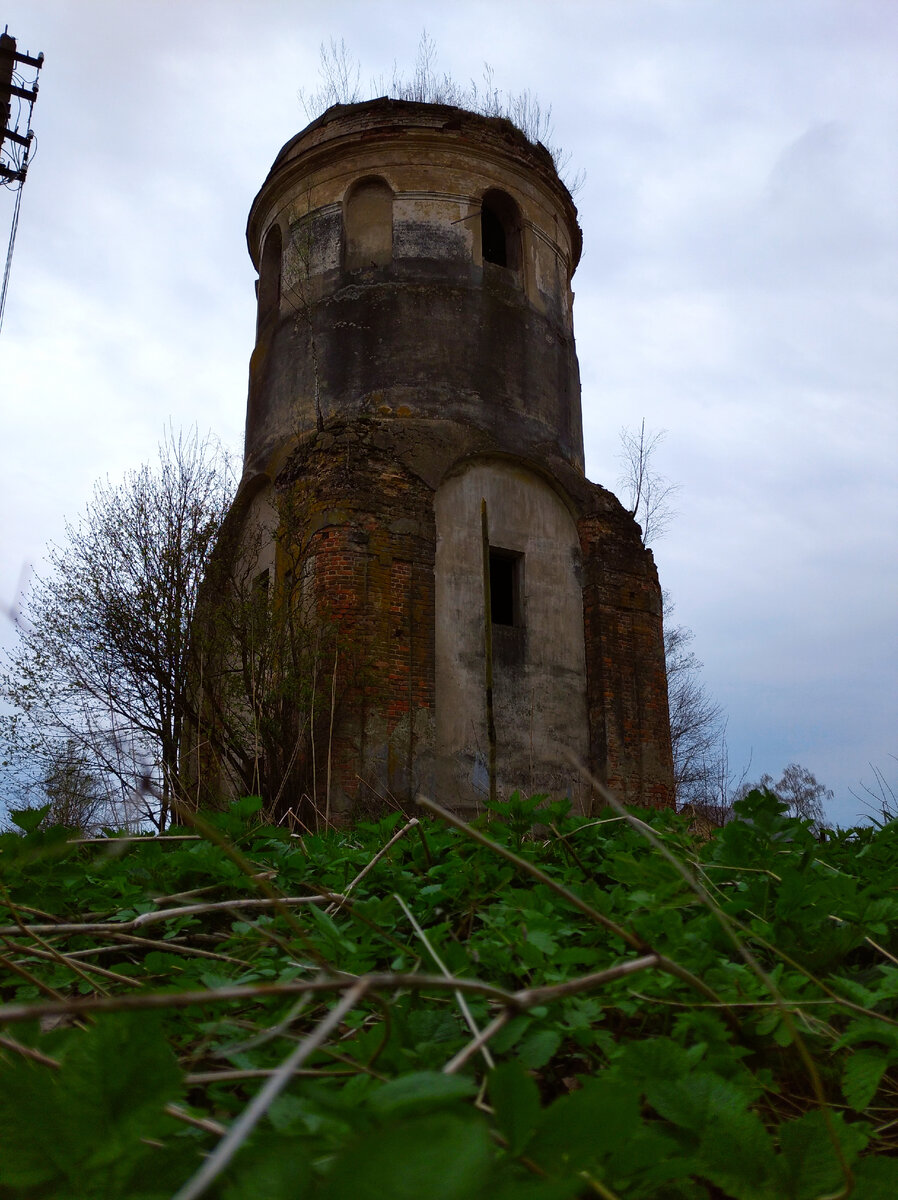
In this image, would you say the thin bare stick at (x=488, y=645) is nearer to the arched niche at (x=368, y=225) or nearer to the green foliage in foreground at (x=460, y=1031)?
the arched niche at (x=368, y=225)

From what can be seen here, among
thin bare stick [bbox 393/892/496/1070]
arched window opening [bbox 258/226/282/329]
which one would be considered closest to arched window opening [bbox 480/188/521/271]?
arched window opening [bbox 258/226/282/329]

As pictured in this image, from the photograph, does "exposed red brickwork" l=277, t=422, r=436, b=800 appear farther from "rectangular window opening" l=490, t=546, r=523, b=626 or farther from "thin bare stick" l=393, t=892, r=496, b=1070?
"thin bare stick" l=393, t=892, r=496, b=1070

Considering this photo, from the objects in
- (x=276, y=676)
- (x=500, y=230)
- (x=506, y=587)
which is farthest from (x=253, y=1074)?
(x=500, y=230)

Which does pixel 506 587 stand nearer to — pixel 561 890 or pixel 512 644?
pixel 512 644

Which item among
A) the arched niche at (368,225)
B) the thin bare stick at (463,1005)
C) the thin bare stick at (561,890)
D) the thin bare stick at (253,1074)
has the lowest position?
the thin bare stick at (253,1074)

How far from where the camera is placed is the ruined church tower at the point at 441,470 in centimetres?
1094

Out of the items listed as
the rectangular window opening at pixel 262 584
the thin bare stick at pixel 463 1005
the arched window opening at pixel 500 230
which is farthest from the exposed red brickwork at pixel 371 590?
the thin bare stick at pixel 463 1005

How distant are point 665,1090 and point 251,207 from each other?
15.2 metres

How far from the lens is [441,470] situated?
11805 mm

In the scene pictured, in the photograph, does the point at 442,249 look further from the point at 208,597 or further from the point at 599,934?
the point at 599,934

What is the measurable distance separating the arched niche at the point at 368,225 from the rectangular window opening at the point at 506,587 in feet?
13.9

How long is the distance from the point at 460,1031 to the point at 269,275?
14.2m

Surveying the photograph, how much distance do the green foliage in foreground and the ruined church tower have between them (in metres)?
A: 7.72

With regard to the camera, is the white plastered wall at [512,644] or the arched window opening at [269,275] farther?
the arched window opening at [269,275]
